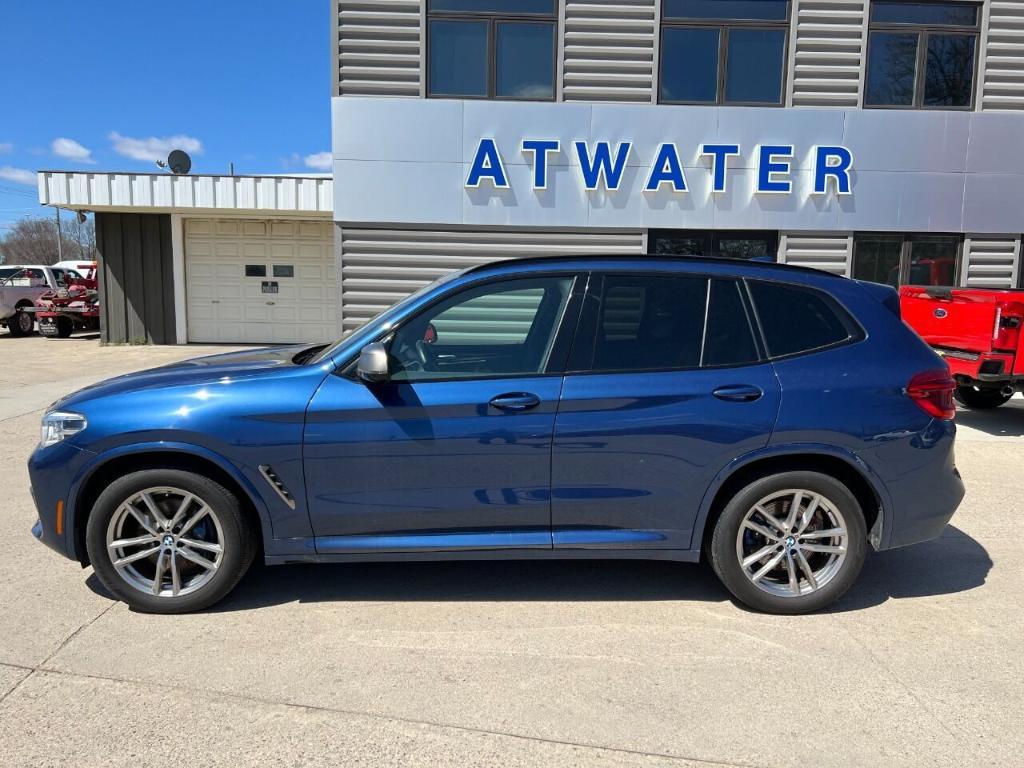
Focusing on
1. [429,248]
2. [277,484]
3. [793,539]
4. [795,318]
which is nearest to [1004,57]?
[429,248]

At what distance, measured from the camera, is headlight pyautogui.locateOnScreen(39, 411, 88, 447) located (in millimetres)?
3439

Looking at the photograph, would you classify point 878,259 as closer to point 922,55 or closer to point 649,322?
point 922,55

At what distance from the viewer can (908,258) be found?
10859 mm

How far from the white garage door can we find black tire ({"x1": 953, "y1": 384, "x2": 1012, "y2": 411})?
11.8 m

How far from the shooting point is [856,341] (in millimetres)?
3617

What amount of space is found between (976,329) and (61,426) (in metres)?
8.13

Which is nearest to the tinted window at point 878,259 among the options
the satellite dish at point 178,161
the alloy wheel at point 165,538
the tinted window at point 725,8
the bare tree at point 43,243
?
the tinted window at point 725,8

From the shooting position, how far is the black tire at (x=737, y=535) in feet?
11.6

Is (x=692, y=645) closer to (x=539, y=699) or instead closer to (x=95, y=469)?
(x=539, y=699)

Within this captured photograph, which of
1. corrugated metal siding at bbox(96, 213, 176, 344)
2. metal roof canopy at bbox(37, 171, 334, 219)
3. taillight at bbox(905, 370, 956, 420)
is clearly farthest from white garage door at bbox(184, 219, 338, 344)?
taillight at bbox(905, 370, 956, 420)

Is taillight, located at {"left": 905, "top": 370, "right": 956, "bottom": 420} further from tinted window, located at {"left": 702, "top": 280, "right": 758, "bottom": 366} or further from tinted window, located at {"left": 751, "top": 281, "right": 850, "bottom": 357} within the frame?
tinted window, located at {"left": 702, "top": 280, "right": 758, "bottom": 366}

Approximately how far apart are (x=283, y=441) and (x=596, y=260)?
5.78 feet

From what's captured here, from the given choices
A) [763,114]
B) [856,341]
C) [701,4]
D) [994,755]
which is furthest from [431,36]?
[994,755]

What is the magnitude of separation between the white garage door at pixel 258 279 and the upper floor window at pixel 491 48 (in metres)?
6.38
